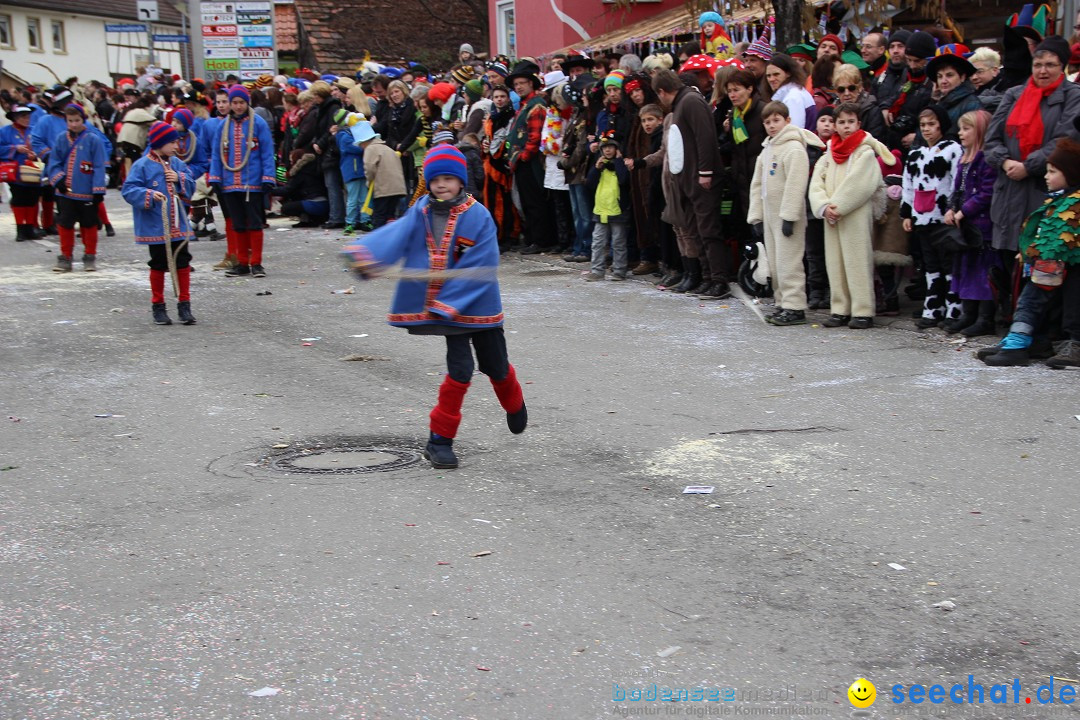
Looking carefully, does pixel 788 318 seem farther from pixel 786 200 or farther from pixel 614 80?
pixel 614 80

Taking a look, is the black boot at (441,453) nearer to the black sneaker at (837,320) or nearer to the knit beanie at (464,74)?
the black sneaker at (837,320)

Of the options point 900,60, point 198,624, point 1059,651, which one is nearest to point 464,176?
point 198,624

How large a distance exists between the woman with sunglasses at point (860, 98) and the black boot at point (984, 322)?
77.9 inches

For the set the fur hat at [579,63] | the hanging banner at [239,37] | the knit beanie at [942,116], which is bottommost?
the knit beanie at [942,116]

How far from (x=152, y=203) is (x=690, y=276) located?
17.2 ft

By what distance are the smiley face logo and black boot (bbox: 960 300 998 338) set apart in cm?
622

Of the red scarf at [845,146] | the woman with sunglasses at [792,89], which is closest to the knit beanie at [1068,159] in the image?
the red scarf at [845,146]

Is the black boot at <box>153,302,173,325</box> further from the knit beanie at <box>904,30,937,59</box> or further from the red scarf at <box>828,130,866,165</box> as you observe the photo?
the knit beanie at <box>904,30,937,59</box>

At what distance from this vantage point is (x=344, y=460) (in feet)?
22.8

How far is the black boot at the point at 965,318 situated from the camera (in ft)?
32.6

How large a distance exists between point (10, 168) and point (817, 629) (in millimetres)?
15750

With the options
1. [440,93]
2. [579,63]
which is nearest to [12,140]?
[440,93]

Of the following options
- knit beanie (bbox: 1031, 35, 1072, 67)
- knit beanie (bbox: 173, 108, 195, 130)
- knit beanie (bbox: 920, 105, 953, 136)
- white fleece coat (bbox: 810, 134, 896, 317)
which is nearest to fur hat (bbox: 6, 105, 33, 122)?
knit beanie (bbox: 173, 108, 195, 130)

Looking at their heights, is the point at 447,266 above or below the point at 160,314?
above
